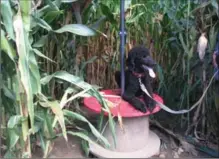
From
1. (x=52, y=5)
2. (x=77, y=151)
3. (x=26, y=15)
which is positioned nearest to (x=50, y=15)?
(x=52, y=5)

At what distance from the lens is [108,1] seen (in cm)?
224

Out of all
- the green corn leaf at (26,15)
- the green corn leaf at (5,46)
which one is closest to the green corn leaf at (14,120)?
the green corn leaf at (5,46)

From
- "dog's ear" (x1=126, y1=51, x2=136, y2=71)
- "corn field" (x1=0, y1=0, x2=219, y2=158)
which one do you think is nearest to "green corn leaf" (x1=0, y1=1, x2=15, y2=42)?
"corn field" (x1=0, y1=0, x2=219, y2=158)

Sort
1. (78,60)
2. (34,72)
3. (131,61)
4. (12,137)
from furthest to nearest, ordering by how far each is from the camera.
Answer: (78,60), (131,61), (12,137), (34,72)

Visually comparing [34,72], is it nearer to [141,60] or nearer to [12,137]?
[12,137]

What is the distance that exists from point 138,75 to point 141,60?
3.9 inches

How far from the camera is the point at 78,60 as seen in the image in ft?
6.73

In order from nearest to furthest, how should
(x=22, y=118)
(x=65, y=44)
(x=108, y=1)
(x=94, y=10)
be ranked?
(x=22, y=118), (x=65, y=44), (x=94, y=10), (x=108, y=1)

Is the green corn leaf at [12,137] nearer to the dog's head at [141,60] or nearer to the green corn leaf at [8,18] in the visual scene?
the green corn leaf at [8,18]

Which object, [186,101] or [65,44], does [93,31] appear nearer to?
[65,44]

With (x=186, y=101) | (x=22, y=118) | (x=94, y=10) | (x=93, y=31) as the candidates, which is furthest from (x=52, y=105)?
(x=186, y=101)

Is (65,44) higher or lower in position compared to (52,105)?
higher

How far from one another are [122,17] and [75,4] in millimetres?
268

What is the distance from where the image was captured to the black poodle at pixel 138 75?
1.69 metres
